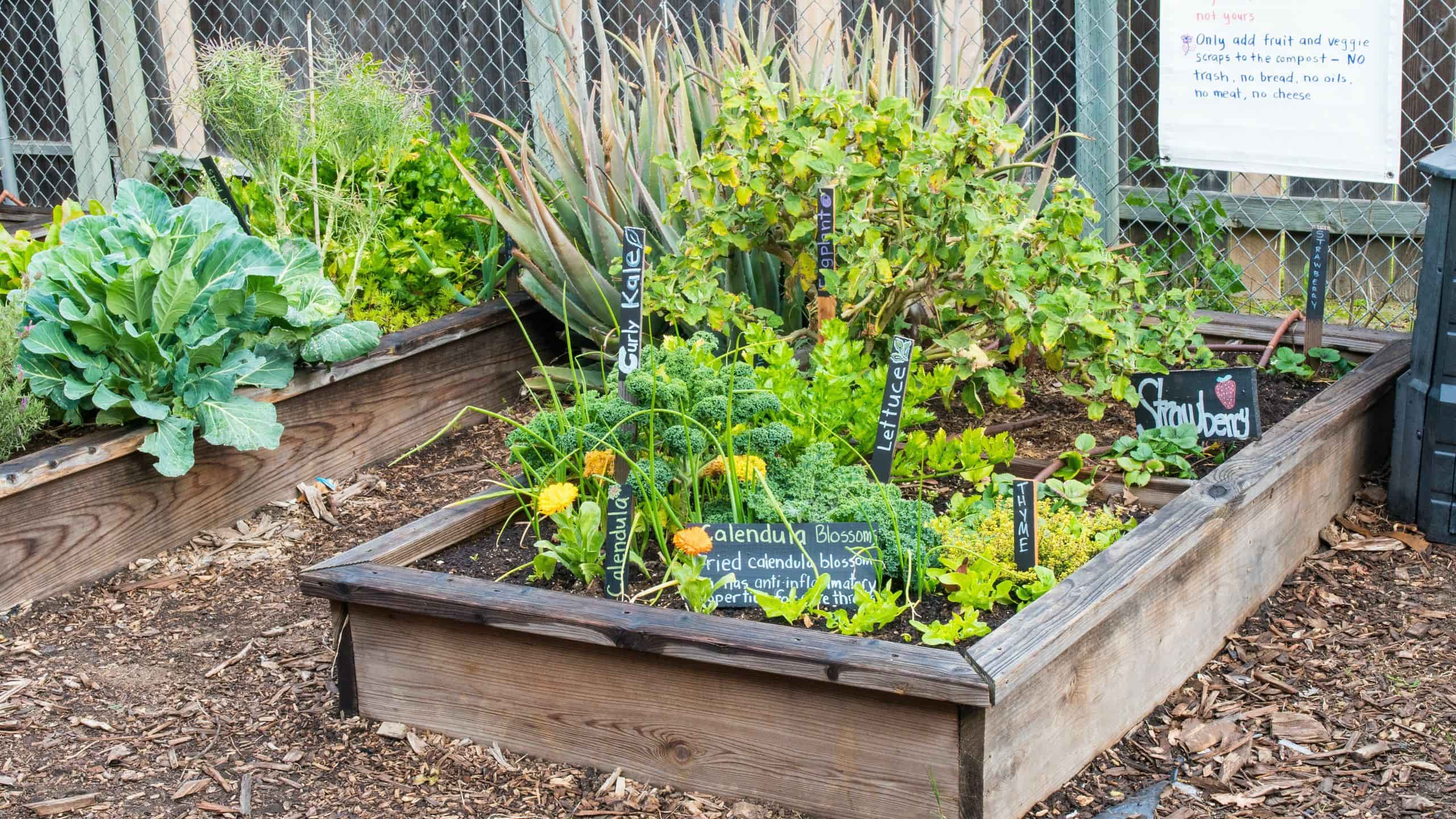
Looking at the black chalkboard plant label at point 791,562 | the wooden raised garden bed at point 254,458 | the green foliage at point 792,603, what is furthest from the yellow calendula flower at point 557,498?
the wooden raised garden bed at point 254,458

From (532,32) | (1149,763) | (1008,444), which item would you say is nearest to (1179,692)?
(1149,763)

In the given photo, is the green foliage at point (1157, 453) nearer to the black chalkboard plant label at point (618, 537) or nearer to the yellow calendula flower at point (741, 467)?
the yellow calendula flower at point (741, 467)

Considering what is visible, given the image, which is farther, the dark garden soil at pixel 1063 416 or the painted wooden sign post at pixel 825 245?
the dark garden soil at pixel 1063 416

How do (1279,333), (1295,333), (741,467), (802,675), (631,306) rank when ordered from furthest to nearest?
(1295,333) < (1279,333) < (631,306) < (741,467) < (802,675)

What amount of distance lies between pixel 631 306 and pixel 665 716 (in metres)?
0.88

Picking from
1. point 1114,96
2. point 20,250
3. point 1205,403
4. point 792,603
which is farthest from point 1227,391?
point 20,250

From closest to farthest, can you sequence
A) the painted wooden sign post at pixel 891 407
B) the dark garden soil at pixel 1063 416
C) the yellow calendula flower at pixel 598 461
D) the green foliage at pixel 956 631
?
the green foliage at pixel 956 631
the painted wooden sign post at pixel 891 407
the yellow calendula flower at pixel 598 461
the dark garden soil at pixel 1063 416

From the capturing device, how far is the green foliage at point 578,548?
2.65 meters

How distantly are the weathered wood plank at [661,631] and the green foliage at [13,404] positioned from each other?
117 cm

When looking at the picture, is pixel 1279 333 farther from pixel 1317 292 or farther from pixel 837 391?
pixel 837 391

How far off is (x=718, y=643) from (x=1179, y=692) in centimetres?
106

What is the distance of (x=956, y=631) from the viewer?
7.52 ft

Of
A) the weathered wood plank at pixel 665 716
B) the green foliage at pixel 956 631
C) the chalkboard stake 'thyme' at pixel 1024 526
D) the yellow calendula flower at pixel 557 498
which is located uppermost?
the yellow calendula flower at pixel 557 498

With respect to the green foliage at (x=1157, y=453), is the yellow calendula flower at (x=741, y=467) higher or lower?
higher
